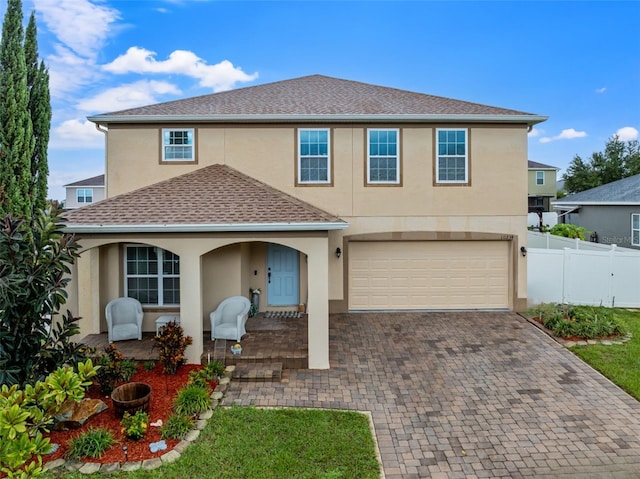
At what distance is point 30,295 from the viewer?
6285mm

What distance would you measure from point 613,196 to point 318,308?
806 inches

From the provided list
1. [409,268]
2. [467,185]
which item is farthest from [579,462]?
[467,185]

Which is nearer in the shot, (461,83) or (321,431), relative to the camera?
(321,431)

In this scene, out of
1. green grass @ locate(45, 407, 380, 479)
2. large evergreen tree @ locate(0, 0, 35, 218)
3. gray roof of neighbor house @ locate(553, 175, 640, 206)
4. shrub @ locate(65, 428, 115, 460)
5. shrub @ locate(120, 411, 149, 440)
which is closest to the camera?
green grass @ locate(45, 407, 380, 479)

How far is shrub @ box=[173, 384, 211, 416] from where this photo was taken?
649cm

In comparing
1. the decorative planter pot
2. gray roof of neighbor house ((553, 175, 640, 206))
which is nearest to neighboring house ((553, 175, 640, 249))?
gray roof of neighbor house ((553, 175, 640, 206))

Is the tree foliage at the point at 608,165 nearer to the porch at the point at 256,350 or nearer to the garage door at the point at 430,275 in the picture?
the garage door at the point at 430,275

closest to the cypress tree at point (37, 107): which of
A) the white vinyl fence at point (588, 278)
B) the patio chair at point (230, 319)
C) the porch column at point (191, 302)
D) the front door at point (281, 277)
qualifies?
the front door at point (281, 277)

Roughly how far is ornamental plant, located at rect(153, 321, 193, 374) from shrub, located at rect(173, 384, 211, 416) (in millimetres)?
1395

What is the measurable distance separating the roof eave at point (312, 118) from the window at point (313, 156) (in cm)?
46

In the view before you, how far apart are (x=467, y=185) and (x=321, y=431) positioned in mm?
9790

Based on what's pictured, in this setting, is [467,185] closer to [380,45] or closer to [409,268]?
[409,268]

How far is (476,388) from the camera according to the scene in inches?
305

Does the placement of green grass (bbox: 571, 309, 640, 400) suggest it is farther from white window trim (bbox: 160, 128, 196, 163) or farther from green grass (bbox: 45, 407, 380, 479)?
white window trim (bbox: 160, 128, 196, 163)
